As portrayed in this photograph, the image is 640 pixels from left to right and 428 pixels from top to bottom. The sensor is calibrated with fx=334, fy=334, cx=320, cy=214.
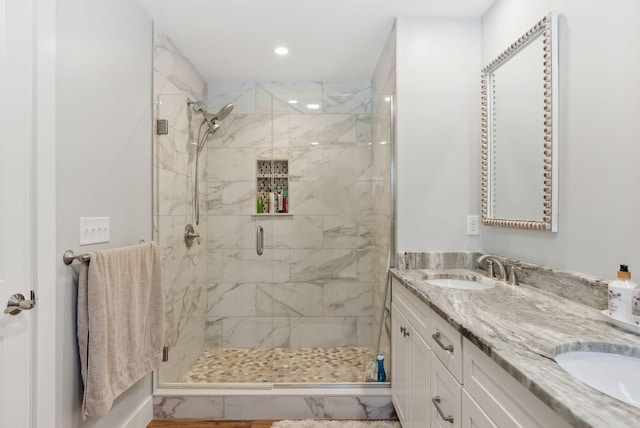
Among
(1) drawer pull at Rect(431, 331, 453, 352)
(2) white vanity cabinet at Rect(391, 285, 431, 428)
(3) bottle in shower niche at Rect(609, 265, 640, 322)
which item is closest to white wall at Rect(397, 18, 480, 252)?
(2) white vanity cabinet at Rect(391, 285, 431, 428)

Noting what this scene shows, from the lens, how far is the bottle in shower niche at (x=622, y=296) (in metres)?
1.00

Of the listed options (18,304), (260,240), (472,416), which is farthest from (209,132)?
(472,416)

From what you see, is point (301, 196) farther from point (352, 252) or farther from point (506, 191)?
point (506, 191)

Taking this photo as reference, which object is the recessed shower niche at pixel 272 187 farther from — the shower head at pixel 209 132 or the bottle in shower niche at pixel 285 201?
the shower head at pixel 209 132

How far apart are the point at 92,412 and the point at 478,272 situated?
6.66 feet

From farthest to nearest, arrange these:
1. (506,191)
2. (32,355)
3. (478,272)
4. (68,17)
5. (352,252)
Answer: (352,252) < (478,272) < (506,191) < (68,17) < (32,355)

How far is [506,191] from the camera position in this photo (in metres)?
1.82

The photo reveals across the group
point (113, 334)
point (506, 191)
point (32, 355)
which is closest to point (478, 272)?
point (506, 191)

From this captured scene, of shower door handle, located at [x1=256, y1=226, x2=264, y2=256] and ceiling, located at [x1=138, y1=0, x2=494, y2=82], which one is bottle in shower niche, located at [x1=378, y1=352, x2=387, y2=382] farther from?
Result: ceiling, located at [x1=138, y1=0, x2=494, y2=82]

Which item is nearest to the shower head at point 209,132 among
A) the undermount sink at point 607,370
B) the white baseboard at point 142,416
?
the white baseboard at point 142,416

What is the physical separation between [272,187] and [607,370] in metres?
2.42

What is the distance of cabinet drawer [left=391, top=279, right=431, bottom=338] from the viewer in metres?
1.44

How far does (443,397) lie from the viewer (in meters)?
1.23

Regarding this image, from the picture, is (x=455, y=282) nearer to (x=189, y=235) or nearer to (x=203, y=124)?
(x=189, y=235)
